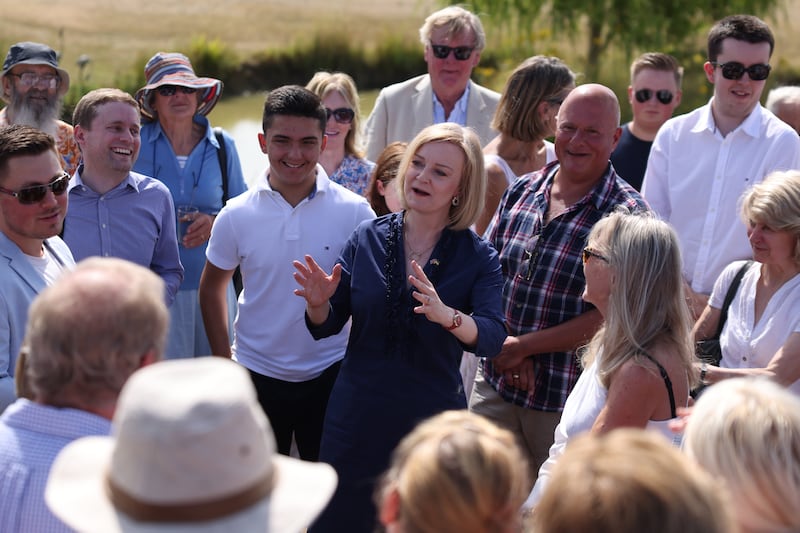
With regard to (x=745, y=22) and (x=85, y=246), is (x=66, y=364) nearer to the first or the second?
(x=85, y=246)

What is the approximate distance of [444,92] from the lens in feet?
19.4

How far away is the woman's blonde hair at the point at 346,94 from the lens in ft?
18.6

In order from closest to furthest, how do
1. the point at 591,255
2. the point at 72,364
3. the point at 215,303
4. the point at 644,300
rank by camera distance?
1. the point at 72,364
2. the point at 644,300
3. the point at 591,255
4. the point at 215,303

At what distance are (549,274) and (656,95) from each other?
279 centimetres

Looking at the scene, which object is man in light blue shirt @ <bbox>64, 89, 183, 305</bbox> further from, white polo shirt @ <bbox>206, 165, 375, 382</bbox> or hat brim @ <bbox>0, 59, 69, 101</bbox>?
hat brim @ <bbox>0, 59, 69, 101</bbox>

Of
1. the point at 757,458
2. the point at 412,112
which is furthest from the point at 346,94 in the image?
the point at 757,458

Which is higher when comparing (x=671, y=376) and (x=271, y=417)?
(x=671, y=376)

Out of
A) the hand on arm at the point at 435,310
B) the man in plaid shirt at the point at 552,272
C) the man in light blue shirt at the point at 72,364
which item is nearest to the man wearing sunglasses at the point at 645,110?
the man in plaid shirt at the point at 552,272

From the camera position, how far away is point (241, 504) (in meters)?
1.71

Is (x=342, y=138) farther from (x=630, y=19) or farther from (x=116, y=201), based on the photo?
(x=630, y=19)

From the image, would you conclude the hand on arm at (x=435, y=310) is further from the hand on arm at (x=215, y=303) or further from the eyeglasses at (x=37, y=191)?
the eyeglasses at (x=37, y=191)

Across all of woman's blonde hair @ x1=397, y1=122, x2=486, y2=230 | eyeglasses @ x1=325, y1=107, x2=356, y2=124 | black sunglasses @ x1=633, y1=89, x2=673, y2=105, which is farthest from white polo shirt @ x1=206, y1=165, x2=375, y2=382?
black sunglasses @ x1=633, y1=89, x2=673, y2=105

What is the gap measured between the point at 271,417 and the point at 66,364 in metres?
2.01

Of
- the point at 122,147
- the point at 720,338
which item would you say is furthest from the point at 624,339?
the point at 122,147
